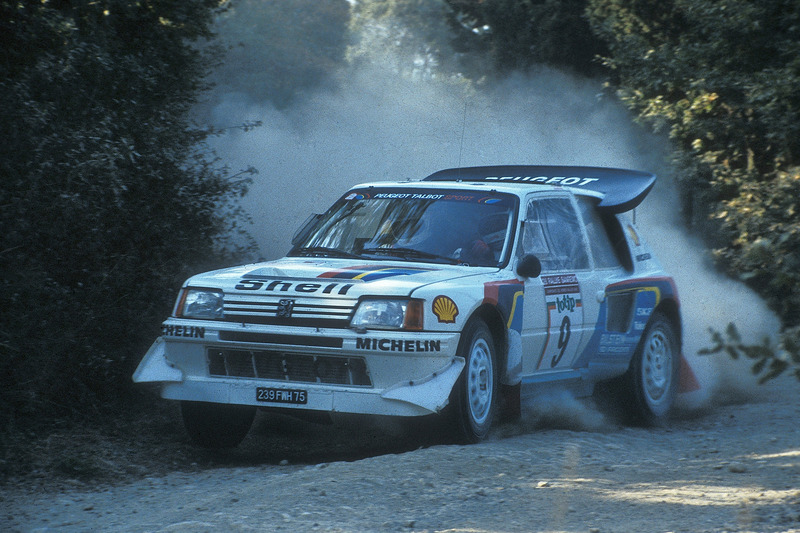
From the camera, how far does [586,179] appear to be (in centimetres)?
898

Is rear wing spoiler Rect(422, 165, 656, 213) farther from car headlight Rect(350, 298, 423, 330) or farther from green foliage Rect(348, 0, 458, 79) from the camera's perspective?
green foliage Rect(348, 0, 458, 79)

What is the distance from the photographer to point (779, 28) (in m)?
13.6

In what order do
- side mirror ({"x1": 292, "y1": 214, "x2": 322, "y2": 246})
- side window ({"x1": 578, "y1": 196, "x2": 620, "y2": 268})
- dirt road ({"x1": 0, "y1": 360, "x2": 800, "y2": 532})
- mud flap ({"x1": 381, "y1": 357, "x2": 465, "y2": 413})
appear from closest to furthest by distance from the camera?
dirt road ({"x1": 0, "y1": 360, "x2": 800, "y2": 532}) → mud flap ({"x1": 381, "y1": 357, "x2": 465, "y2": 413}) → side mirror ({"x1": 292, "y1": 214, "x2": 322, "y2": 246}) → side window ({"x1": 578, "y1": 196, "x2": 620, "y2": 268})

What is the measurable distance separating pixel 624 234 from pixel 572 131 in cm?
1088

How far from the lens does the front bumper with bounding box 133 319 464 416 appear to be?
6.07 metres

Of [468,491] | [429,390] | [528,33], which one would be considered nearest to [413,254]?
[429,390]

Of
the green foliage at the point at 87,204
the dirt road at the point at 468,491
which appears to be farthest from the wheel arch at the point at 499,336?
the green foliage at the point at 87,204

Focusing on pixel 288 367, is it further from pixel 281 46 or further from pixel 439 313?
pixel 281 46

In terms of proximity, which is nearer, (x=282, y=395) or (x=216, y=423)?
(x=282, y=395)

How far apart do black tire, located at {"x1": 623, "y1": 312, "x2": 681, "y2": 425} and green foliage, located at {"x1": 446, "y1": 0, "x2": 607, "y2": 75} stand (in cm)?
969

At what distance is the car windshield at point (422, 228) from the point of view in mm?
7223

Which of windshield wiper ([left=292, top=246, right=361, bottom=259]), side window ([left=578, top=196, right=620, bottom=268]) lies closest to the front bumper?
windshield wiper ([left=292, top=246, right=361, bottom=259])

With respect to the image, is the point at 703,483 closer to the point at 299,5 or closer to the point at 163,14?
the point at 163,14

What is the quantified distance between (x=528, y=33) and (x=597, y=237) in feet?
42.0
